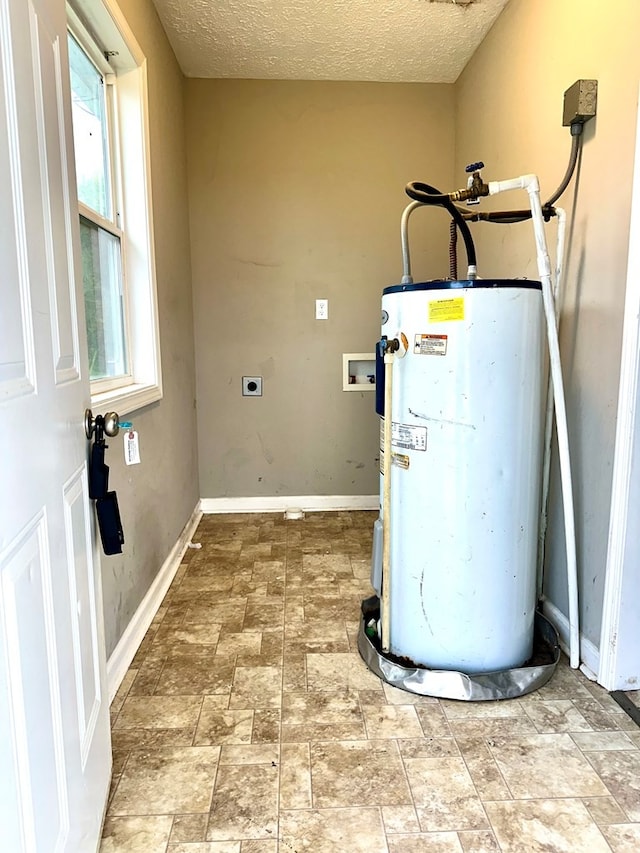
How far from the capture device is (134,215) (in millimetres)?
2328

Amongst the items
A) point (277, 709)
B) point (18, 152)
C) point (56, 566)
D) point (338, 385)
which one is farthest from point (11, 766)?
point (338, 385)

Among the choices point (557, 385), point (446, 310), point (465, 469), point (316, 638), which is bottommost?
point (316, 638)

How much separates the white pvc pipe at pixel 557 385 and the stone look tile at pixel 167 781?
124 cm

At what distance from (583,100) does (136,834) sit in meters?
2.42

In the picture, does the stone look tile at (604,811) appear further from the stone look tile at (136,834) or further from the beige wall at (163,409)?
the beige wall at (163,409)

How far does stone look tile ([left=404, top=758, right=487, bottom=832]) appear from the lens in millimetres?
1256

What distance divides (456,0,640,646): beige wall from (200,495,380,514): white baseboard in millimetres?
1587

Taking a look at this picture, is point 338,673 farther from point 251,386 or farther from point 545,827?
point 251,386

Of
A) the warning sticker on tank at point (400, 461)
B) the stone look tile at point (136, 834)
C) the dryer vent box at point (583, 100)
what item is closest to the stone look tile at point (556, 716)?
the warning sticker on tank at point (400, 461)

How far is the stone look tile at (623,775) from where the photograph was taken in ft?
4.29

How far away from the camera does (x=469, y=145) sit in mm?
3070

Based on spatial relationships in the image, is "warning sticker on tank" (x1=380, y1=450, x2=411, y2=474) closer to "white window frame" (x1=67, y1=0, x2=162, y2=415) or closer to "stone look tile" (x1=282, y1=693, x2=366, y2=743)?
"stone look tile" (x1=282, y1=693, x2=366, y2=743)

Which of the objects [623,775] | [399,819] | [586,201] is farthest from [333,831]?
[586,201]

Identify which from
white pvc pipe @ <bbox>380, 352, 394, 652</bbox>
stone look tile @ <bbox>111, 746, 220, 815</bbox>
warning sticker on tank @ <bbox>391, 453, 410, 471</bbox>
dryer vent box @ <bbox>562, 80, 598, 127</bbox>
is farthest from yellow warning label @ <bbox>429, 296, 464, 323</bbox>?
stone look tile @ <bbox>111, 746, 220, 815</bbox>
